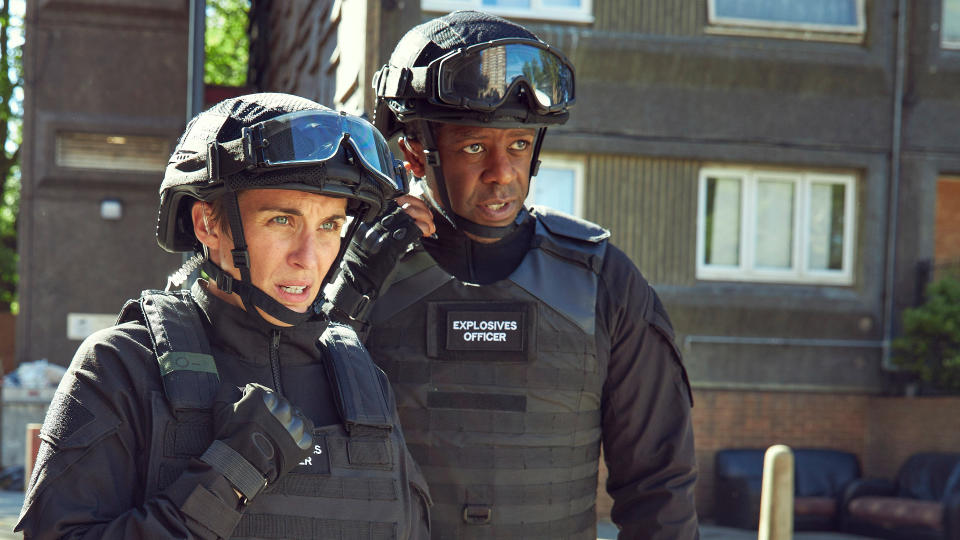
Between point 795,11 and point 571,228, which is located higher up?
point 795,11

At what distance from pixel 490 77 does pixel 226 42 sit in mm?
24991

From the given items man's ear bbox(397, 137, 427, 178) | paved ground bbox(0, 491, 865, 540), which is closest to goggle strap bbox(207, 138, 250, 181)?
man's ear bbox(397, 137, 427, 178)

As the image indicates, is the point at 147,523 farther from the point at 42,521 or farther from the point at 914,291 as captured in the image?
the point at 914,291

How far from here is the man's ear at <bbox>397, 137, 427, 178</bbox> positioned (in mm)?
3180

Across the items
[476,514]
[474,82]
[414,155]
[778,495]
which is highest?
[474,82]

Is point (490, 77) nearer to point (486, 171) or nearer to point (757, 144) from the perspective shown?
point (486, 171)

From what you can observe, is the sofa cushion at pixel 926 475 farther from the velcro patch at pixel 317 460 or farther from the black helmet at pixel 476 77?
the velcro patch at pixel 317 460

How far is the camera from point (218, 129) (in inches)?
84.0

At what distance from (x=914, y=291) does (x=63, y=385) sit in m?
10.7

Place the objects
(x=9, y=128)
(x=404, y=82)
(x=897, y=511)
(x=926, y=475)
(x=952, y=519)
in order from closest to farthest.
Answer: (x=404, y=82) < (x=952, y=519) < (x=897, y=511) < (x=926, y=475) < (x=9, y=128)

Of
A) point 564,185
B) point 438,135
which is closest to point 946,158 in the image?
point 564,185

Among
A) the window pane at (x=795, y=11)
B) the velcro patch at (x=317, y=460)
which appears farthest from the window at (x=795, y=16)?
the velcro patch at (x=317, y=460)

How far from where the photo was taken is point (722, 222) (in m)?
11.0

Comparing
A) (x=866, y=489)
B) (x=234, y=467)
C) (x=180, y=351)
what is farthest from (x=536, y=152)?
(x=866, y=489)
